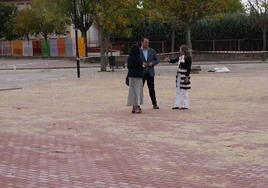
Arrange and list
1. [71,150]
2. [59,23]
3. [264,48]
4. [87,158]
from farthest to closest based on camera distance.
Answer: [59,23]
[264,48]
[71,150]
[87,158]

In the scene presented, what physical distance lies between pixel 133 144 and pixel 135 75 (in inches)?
137

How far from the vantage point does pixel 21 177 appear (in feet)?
19.9

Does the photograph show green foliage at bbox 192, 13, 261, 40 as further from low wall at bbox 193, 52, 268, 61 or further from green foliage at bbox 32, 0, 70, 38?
green foliage at bbox 32, 0, 70, 38

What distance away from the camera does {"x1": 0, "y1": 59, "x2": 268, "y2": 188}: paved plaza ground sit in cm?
601

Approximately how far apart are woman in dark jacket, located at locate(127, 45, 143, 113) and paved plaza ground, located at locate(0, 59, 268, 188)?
1.39 feet

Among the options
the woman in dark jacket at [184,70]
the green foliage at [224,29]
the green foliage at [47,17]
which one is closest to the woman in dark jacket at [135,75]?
the woman in dark jacket at [184,70]

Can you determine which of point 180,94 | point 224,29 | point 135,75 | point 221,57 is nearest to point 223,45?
point 224,29

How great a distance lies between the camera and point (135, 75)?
11.4 meters

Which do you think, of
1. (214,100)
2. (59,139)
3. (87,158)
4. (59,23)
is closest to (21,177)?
(87,158)

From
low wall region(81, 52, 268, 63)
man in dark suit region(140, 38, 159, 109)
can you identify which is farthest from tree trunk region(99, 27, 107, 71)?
man in dark suit region(140, 38, 159, 109)

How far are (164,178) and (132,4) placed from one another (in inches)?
1040

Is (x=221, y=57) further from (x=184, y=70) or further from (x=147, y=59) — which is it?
(x=147, y=59)

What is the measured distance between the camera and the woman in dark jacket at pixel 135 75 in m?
11.3

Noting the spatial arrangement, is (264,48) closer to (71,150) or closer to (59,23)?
(59,23)
